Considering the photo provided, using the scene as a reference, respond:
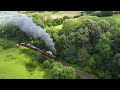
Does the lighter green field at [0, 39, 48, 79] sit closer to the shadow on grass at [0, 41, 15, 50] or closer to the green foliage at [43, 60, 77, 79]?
the shadow on grass at [0, 41, 15, 50]

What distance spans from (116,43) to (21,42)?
7.72ft

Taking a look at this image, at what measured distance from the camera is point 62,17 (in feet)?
20.6

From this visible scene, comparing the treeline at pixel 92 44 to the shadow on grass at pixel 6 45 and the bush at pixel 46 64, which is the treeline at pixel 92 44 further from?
the shadow on grass at pixel 6 45

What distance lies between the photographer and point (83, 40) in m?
6.11

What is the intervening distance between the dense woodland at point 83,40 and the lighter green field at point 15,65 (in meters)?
0.24

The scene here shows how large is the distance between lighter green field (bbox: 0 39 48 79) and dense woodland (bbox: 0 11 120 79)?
235 millimetres

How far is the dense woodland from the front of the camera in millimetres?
5516

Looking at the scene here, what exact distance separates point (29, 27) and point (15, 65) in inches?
52.8

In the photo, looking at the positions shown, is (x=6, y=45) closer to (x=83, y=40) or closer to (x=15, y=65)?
(x=15, y=65)

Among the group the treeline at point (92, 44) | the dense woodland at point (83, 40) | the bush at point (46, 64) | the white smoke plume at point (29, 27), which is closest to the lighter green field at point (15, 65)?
the bush at point (46, 64)

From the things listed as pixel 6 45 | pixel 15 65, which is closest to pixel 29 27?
pixel 6 45

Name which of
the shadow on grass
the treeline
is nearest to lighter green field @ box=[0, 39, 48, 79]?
the shadow on grass

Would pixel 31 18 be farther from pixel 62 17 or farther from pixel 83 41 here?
pixel 83 41
